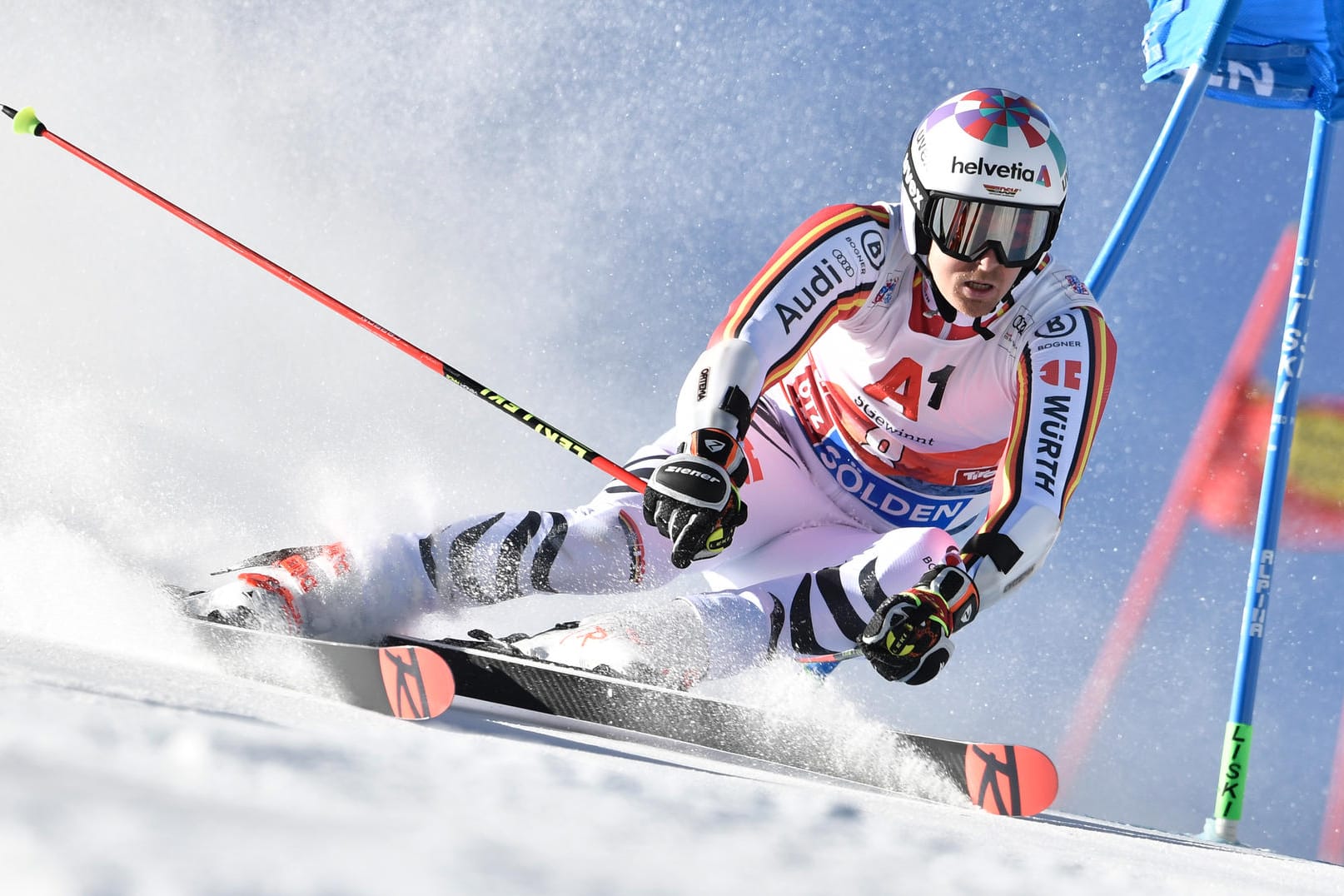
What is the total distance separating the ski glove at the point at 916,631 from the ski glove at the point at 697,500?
0.40 metres

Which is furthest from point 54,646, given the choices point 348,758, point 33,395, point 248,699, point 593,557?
point 33,395

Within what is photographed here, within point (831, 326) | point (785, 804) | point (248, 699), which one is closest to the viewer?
point (785, 804)

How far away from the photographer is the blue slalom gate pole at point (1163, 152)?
417cm

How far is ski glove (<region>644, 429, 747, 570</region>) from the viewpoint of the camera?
2.64m

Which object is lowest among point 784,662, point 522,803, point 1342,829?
point 1342,829

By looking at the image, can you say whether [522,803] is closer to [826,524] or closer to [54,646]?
[54,646]

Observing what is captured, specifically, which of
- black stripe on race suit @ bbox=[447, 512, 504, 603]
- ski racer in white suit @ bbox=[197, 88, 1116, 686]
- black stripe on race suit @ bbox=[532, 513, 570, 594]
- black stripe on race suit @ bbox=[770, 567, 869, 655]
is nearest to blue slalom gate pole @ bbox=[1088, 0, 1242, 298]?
ski racer in white suit @ bbox=[197, 88, 1116, 686]

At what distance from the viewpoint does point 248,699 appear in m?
1.59

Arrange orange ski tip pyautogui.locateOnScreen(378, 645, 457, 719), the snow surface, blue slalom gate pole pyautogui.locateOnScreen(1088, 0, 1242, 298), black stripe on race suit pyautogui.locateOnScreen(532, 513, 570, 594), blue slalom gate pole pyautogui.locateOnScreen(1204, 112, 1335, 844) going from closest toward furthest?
the snow surface → orange ski tip pyautogui.locateOnScreen(378, 645, 457, 719) → black stripe on race suit pyautogui.locateOnScreen(532, 513, 570, 594) → blue slalom gate pole pyautogui.locateOnScreen(1204, 112, 1335, 844) → blue slalom gate pole pyautogui.locateOnScreen(1088, 0, 1242, 298)

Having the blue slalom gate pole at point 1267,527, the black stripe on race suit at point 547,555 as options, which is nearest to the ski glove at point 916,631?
the black stripe on race suit at point 547,555

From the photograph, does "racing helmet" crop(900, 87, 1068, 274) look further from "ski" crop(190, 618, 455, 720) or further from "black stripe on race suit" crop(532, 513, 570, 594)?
"ski" crop(190, 618, 455, 720)

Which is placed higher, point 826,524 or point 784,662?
point 826,524

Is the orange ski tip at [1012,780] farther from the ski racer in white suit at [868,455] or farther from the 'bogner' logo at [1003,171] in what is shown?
the 'bogner' logo at [1003,171]

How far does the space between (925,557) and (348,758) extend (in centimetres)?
198
